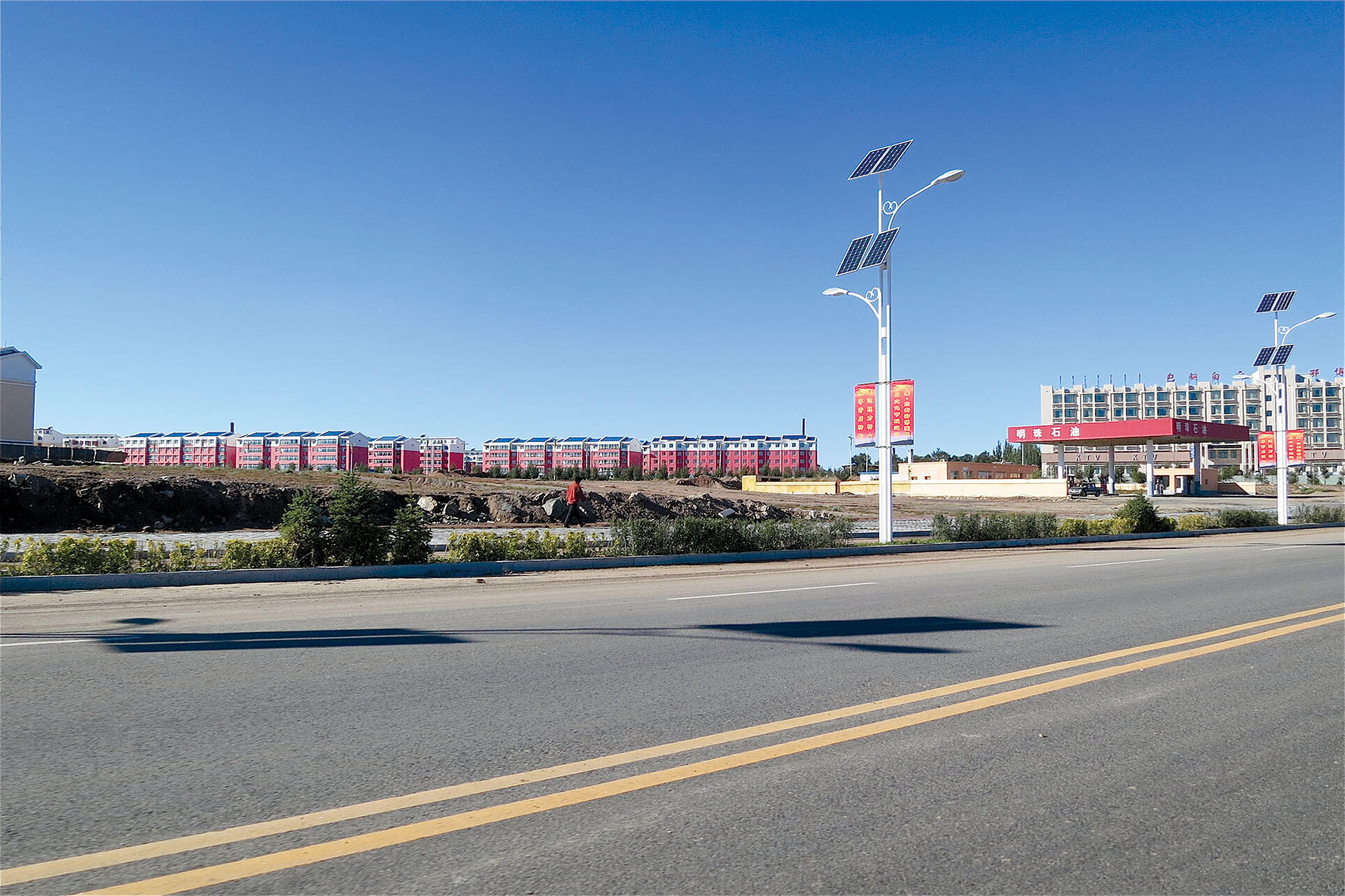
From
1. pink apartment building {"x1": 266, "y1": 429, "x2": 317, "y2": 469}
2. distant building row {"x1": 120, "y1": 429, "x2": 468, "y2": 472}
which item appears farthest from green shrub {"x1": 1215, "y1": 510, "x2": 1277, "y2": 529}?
pink apartment building {"x1": 266, "y1": 429, "x2": 317, "y2": 469}

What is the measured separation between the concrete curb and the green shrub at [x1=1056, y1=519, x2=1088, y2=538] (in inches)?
200

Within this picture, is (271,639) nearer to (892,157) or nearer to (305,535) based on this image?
(305,535)

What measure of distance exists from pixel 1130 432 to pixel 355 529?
5955 cm

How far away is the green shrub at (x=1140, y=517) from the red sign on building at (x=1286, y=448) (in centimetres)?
1037

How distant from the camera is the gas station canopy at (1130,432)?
5941 cm

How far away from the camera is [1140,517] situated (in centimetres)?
2812

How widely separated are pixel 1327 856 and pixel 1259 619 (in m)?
6.89

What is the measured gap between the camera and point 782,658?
709 cm

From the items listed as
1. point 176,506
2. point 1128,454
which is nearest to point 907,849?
point 176,506

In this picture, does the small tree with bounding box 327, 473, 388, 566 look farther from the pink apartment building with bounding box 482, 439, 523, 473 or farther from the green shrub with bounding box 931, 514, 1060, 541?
the pink apartment building with bounding box 482, 439, 523, 473

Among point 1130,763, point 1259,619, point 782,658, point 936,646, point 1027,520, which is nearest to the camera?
point 1130,763

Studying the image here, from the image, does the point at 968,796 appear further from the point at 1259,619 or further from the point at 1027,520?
the point at 1027,520

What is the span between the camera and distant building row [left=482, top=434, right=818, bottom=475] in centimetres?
16350

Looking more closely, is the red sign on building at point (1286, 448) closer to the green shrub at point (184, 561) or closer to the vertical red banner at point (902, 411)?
the vertical red banner at point (902, 411)
